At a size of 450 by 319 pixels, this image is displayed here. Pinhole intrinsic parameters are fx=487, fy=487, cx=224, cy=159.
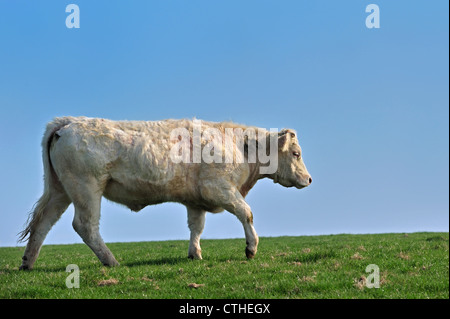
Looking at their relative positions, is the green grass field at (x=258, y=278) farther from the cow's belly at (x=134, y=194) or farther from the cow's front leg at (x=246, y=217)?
the cow's belly at (x=134, y=194)

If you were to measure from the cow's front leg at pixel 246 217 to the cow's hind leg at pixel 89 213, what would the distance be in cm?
292

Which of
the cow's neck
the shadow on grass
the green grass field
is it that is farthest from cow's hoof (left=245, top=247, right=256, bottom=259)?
the cow's neck

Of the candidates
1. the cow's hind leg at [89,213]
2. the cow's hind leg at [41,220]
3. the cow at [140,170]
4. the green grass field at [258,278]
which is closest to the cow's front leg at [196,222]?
the cow at [140,170]

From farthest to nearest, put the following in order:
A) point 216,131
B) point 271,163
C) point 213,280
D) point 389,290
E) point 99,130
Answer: point 271,163
point 216,131
point 99,130
point 213,280
point 389,290

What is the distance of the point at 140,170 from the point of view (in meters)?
10.8

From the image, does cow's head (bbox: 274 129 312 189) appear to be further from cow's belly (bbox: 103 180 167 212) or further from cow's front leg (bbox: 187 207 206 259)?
cow's belly (bbox: 103 180 167 212)

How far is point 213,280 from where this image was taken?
853 cm

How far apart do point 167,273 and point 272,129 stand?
17.4 feet

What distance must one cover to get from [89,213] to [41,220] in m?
1.72

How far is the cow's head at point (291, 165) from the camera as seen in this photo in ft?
42.5

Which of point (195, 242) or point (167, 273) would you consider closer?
point (167, 273)

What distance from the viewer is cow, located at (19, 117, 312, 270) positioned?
35.0 ft
